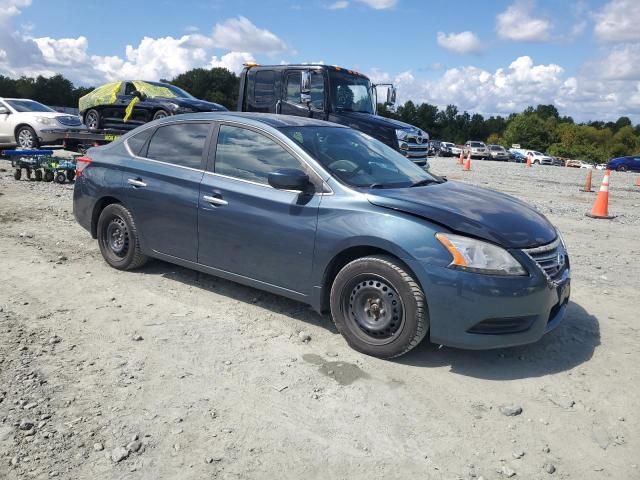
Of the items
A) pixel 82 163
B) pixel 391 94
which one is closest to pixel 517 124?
pixel 391 94

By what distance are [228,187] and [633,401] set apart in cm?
334

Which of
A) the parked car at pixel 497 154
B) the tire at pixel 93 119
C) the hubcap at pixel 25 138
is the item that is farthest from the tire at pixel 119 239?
the parked car at pixel 497 154

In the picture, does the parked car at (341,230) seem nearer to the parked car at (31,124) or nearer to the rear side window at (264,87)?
the rear side window at (264,87)

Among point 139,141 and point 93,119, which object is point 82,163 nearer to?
point 139,141

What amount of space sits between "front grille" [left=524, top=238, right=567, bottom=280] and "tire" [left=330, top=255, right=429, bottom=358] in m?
0.84

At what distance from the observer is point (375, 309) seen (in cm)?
411

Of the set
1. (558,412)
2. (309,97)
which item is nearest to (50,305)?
(558,412)

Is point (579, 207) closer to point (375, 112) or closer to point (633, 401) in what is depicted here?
point (375, 112)

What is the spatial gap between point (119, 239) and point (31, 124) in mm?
11434

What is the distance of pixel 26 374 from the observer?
3674 millimetres

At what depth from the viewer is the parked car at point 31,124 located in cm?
1518

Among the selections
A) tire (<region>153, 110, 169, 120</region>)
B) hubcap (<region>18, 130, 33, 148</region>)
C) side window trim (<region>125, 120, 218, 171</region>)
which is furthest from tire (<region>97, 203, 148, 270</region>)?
hubcap (<region>18, 130, 33, 148</region>)

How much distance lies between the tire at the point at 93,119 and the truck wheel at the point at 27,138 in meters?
1.53

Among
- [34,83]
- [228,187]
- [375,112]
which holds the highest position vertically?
[34,83]
